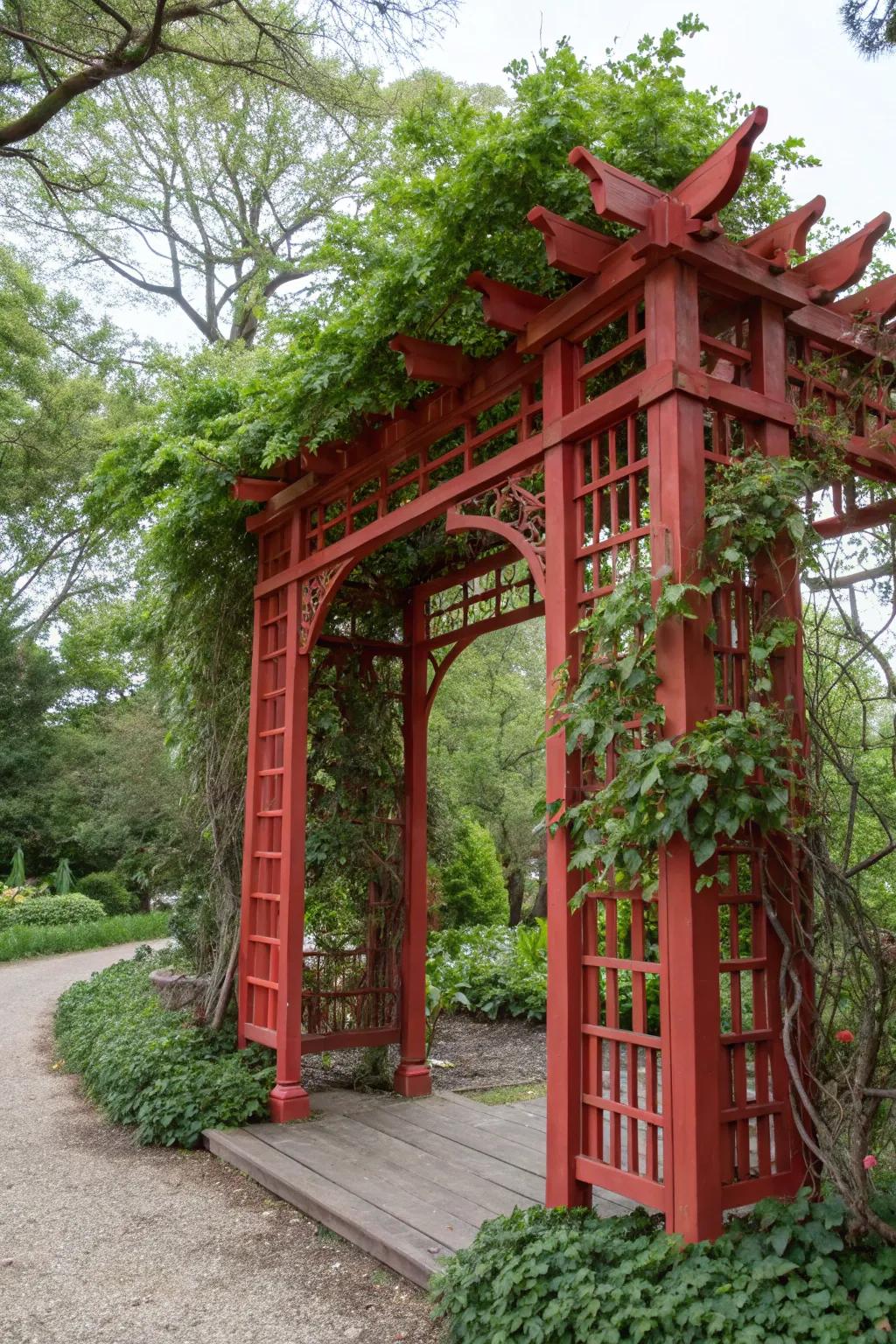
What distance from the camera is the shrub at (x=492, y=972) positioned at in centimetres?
799

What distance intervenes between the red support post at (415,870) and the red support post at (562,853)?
2619mm

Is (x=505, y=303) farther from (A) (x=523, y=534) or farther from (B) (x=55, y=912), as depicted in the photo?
(B) (x=55, y=912)

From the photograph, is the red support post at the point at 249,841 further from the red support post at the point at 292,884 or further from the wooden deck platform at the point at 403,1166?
the wooden deck platform at the point at 403,1166

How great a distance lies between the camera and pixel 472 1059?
6.80 meters

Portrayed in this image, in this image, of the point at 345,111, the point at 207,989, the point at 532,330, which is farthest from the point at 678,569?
the point at 345,111

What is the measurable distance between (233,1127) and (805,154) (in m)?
5.18

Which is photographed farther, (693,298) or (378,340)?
(378,340)

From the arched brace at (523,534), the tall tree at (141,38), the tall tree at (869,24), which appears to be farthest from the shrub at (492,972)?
the tall tree at (141,38)

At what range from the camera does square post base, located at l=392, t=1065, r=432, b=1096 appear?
579 cm

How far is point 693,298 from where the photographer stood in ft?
10.4

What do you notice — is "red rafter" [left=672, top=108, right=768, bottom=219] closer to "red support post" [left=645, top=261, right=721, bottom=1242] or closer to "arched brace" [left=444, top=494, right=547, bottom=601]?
"red support post" [left=645, top=261, right=721, bottom=1242]

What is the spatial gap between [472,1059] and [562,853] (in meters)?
3.99

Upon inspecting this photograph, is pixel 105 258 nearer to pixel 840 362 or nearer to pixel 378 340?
pixel 378 340

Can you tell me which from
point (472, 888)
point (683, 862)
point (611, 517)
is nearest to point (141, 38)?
point (611, 517)
